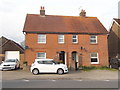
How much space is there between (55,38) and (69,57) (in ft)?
10.8

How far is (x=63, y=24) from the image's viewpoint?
24.2m

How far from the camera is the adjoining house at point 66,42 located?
2150 cm

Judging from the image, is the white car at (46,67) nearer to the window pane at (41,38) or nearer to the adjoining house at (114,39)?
the window pane at (41,38)

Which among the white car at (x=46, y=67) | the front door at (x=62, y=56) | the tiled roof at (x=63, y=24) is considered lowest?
the white car at (x=46, y=67)

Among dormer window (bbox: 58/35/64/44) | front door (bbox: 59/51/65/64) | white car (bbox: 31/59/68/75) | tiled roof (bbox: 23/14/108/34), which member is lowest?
white car (bbox: 31/59/68/75)

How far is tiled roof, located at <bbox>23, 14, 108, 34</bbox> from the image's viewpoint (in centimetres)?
2239

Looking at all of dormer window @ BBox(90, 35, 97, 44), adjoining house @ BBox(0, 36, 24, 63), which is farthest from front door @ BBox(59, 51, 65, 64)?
adjoining house @ BBox(0, 36, 24, 63)

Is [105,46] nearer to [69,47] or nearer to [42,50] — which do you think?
[69,47]

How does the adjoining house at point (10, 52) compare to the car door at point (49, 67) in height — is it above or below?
above

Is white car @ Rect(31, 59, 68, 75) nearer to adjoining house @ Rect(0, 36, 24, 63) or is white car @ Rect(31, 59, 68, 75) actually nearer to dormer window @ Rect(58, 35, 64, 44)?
dormer window @ Rect(58, 35, 64, 44)

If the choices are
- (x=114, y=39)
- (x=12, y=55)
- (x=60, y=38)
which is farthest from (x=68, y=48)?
(x=12, y=55)

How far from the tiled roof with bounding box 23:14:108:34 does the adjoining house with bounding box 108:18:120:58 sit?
4445mm

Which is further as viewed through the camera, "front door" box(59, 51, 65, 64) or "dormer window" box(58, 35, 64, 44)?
"front door" box(59, 51, 65, 64)

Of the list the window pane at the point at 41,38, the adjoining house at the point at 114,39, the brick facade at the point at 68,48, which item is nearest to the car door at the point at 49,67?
the brick facade at the point at 68,48
